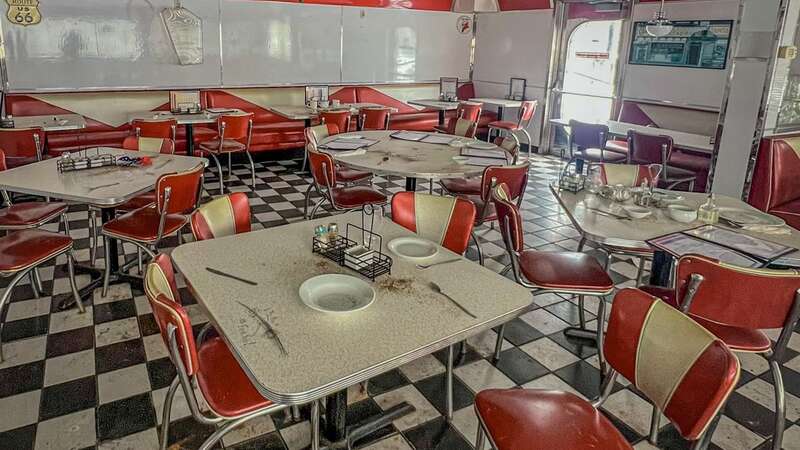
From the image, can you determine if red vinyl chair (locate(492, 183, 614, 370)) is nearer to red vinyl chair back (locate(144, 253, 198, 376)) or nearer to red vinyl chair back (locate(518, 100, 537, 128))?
red vinyl chair back (locate(144, 253, 198, 376))

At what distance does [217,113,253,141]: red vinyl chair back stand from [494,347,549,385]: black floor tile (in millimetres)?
4052

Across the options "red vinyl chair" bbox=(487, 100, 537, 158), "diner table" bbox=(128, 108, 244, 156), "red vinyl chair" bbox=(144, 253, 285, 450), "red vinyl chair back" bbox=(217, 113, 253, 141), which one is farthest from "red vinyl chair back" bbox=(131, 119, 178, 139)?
"red vinyl chair" bbox=(487, 100, 537, 158)

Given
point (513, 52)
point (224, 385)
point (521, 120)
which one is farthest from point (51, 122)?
point (513, 52)

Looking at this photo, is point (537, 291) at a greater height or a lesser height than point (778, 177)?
lesser

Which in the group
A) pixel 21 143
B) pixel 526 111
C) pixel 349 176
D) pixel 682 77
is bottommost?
pixel 349 176

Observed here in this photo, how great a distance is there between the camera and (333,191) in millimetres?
4086

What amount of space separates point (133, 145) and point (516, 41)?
637cm

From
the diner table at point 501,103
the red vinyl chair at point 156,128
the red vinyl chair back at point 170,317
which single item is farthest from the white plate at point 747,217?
the diner table at point 501,103

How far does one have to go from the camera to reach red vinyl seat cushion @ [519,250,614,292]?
2.62 metres

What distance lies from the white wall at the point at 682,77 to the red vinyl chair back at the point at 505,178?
3.88 metres

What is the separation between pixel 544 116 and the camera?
8.45 meters

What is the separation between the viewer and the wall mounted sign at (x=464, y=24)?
9102mm

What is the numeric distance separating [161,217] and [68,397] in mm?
1083

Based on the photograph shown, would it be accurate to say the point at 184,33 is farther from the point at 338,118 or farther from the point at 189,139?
the point at 338,118
